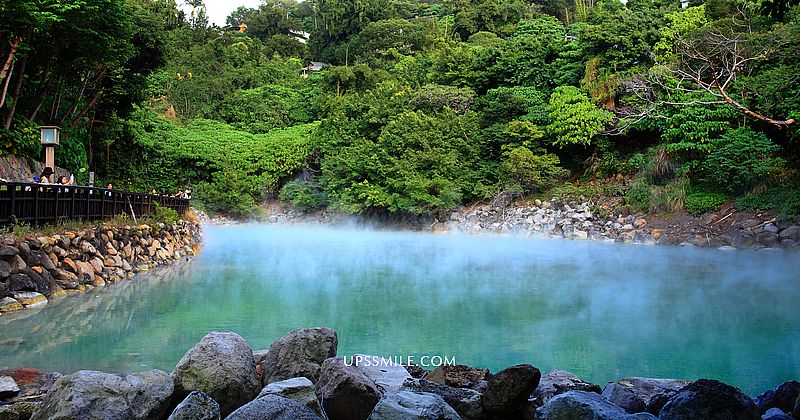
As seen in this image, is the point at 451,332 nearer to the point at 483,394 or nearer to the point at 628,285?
the point at 483,394

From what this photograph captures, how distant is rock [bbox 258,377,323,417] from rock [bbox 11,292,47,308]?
17.7ft

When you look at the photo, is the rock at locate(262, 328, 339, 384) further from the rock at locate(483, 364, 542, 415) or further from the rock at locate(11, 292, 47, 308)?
the rock at locate(11, 292, 47, 308)

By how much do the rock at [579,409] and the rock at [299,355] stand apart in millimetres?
1641

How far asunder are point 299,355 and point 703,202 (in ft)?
54.5

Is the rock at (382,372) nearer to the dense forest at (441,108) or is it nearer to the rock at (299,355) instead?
the rock at (299,355)

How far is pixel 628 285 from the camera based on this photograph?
33.7 feet

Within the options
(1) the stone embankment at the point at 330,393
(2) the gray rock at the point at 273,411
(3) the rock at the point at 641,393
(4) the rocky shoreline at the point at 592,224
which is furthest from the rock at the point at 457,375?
(4) the rocky shoreline at the point at 592,224

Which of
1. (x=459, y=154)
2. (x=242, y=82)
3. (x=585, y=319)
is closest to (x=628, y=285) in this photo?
(x=585, y=319)

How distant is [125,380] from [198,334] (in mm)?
3127

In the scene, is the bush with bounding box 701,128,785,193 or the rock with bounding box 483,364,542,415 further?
the bush with bounding box 701,128,785,193

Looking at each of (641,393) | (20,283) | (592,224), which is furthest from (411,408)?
(592,224)

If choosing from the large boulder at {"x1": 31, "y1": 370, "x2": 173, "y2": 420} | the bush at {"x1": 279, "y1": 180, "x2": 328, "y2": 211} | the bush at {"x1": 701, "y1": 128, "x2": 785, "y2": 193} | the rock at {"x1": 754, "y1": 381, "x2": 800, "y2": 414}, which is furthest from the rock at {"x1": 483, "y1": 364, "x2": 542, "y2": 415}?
the bush at {"x1": 279, "y1": 180, "x2": 328, "y2": 211}

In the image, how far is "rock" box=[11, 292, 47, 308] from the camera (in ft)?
24.1

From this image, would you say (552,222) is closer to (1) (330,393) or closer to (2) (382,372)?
(2) (382,372)
